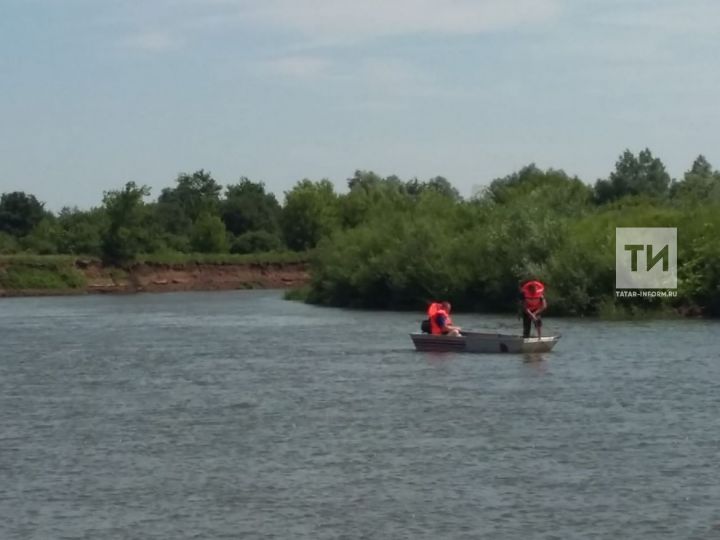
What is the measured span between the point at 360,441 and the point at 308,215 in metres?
96.3

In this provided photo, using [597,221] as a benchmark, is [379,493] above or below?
below

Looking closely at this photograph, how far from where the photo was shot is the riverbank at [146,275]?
317 ft

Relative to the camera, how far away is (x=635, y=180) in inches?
4035

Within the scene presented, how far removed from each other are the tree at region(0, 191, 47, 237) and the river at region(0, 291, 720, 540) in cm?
9291

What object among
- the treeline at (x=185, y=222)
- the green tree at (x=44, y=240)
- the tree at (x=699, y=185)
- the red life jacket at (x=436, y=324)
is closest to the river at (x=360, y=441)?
the red life jacket at (x=436, y=324)

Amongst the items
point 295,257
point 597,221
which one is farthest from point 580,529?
point 295,257

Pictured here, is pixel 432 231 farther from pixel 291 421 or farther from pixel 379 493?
pixel 379 493

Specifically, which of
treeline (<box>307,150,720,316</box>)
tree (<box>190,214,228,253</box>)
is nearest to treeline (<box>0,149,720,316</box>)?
treeline (<box>307,150,720,316</box>)

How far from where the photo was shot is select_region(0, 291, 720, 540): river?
1888cm

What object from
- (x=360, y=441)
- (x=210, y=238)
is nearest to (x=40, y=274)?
(x=210, y=238)

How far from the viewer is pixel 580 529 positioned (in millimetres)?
18062

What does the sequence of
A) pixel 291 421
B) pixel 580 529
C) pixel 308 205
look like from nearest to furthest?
pixel 580 529 → pixel 291 421 → pixel 308 205

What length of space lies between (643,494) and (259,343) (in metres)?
27.0

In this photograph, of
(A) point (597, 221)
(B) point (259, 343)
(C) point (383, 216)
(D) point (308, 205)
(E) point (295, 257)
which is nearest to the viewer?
(B) point (259, 343)
